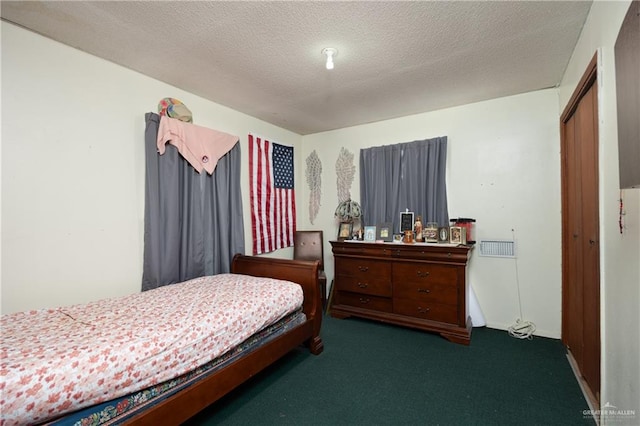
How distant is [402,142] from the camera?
360 cm

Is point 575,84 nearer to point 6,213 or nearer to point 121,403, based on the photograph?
point 121,403

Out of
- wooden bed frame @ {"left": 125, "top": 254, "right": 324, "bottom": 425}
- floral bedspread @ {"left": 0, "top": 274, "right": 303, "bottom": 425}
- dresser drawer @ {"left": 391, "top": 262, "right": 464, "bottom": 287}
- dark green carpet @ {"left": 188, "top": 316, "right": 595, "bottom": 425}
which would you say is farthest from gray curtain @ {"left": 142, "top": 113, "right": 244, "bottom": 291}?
dresser drawer @ {"left": 391, "top": 262, "right": 464, "bottom": 287}

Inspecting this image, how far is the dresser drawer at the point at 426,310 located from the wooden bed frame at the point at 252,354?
38.5 inches

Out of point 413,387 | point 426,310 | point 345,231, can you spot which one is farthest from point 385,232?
point 413,387

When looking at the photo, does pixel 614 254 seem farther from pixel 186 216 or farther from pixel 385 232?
pixel 186 216

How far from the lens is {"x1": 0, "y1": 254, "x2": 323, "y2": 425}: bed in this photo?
1.16 meters

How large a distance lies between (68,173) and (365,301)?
2880mm

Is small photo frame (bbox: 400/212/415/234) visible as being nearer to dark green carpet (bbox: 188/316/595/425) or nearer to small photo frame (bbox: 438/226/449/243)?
small photo frame (bbox: 438/226/449/243)

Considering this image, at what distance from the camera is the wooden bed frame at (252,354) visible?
1.48m

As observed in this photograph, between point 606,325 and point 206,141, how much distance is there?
3141 millimetres

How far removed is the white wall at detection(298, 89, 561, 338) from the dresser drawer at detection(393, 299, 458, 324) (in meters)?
0.58

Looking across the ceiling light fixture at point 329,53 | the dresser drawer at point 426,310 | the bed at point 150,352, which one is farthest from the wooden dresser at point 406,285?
the ceiling light fixture at point 329,53

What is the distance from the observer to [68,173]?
2055mm

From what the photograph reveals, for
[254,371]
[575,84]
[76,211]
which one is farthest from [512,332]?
[76,211]
